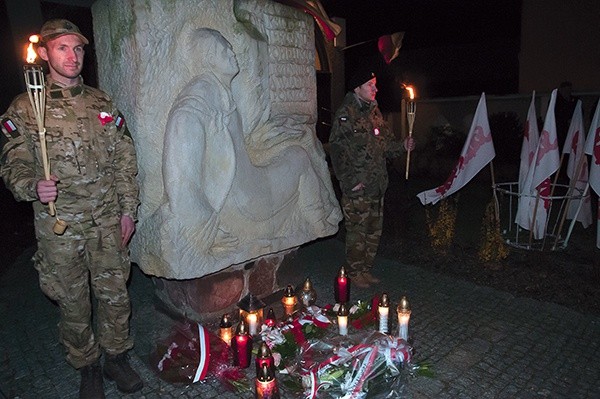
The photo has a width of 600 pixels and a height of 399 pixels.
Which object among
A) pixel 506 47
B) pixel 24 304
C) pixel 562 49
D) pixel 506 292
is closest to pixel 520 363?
pixel 506 292

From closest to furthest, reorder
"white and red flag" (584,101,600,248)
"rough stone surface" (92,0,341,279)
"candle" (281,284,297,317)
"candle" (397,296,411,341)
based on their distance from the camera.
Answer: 1. "rough stone surface" (92,0,341,279)
2. "candle" (397,296,411,341)
3. "candle" (281,284,297,317)
4. "white and red flag" (584,101,600,248)

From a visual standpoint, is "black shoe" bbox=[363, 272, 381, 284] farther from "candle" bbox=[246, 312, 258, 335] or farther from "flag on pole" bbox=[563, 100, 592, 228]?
"flag on pole" bbox=[563, 100, 592, 228]

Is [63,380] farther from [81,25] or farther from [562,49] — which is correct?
[562,49]

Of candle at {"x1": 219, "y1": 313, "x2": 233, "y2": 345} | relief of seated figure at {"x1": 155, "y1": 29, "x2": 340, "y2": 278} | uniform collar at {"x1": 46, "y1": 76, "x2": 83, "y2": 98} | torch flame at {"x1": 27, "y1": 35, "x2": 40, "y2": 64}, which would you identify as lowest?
candle at {"x1": 219, "y1": 313, "x2": 233, "y2": 345}

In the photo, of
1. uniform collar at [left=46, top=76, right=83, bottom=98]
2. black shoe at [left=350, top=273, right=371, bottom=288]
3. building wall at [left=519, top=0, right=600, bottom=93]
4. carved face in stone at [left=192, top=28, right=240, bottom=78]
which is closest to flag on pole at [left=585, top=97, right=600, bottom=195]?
black shoe at [left=350, top=273, right=371, bottom=288]

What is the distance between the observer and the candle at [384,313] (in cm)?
332

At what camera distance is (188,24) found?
304cm

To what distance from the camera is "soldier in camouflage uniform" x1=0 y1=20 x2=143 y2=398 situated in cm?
253

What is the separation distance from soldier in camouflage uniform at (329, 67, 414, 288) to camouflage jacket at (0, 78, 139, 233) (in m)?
2.01

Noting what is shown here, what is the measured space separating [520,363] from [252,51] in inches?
113

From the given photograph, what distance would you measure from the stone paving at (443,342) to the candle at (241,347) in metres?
0.23

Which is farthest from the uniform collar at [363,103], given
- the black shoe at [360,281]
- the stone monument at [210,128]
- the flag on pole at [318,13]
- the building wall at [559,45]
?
the building wall at [559,45]

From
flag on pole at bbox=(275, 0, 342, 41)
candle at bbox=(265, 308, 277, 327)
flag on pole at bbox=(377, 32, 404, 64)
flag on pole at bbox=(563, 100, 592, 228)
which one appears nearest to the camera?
candle at bbox=(265, 308, 277, 327)

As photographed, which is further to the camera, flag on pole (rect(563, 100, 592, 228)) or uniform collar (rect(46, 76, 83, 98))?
flag on pole (rect(563, 100, 592, 228))
